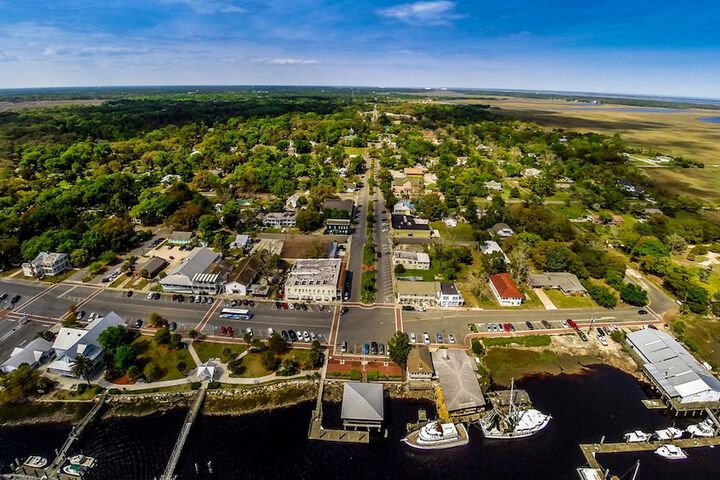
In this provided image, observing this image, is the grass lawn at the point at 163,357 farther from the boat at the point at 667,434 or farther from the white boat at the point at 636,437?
the boat at the point at 667,434

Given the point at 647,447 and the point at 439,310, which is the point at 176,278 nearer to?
the point at 439,310

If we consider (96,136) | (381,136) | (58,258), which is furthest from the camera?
(381,136)

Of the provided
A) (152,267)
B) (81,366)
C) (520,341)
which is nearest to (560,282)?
(520,341)

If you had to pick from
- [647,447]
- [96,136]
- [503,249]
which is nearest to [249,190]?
[503,249]

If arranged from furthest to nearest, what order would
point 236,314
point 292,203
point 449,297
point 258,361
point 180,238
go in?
point 292,203
point 180,238
point 449,297
point 236,314
point 258,361

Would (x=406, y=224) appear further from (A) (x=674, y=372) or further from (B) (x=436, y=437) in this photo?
(B) (x=436, y=437)
